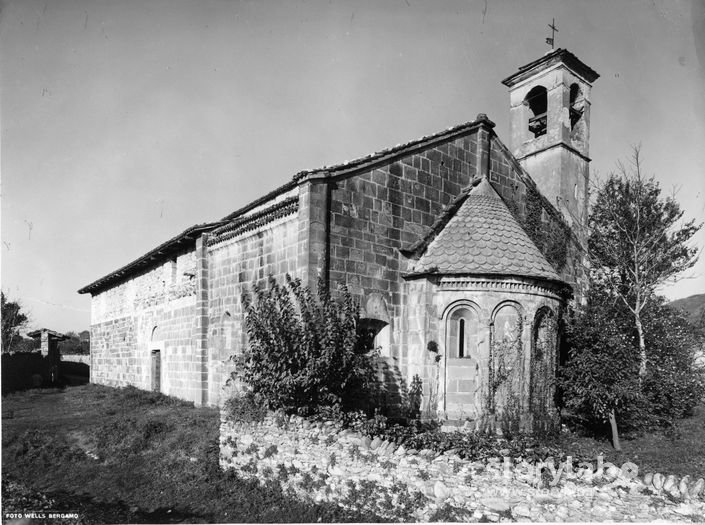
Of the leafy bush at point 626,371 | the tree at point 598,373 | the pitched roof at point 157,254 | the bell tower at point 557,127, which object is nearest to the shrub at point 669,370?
the leafy bush at point 626,371

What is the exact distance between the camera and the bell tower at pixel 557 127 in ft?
55.2

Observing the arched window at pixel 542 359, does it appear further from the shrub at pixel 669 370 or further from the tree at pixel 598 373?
the shrub at pixel 669 370

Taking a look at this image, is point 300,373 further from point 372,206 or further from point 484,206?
point 484,206

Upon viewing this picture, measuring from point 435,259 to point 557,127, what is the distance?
8165mm

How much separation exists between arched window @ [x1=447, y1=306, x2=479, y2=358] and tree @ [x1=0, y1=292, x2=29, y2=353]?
32.7m

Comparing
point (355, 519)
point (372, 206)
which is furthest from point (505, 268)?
point (355, 519)

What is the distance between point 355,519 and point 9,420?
13.3m

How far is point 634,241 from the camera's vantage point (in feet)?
52.5

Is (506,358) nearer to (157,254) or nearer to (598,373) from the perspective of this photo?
(598,373)

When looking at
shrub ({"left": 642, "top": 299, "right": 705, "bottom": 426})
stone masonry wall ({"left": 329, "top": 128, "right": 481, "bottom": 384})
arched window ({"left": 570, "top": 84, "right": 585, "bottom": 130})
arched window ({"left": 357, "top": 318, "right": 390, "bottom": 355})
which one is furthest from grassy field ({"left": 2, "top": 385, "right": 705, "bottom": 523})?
arched window ({"left": 570, "top": 84, "right": 585, "bottom": 130})

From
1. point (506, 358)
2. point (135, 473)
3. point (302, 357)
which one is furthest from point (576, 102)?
point (135, 473)

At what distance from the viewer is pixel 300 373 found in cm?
924

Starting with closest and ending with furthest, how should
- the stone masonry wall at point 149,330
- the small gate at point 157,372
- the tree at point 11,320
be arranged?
the stone masonry wall at point 149,330, the small gate at point 157,372, the tree at point 11,320

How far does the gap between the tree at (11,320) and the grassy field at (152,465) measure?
23.7 metres
